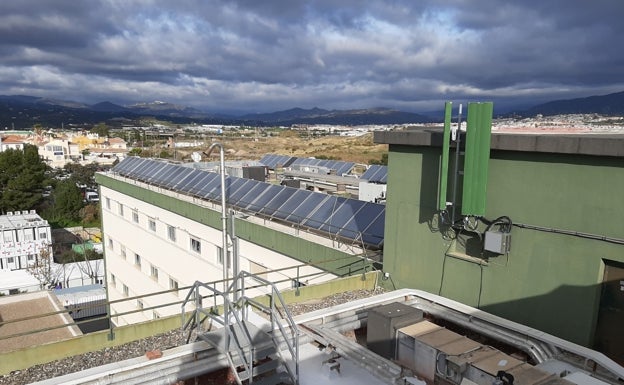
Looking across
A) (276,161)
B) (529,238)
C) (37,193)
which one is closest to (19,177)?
(37,193)

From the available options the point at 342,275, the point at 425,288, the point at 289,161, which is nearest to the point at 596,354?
the point at 425,288

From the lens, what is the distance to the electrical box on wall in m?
9.22

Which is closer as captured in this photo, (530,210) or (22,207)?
(530,210)

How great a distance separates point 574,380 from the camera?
6395 mm

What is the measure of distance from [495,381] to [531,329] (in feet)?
10.2

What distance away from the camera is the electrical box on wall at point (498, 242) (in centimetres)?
922

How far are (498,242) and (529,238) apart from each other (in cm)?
60

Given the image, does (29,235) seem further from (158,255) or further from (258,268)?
(258,268)

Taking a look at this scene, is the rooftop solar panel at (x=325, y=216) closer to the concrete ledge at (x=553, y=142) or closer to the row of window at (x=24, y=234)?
the concrete ledge at (x=553, y=142)

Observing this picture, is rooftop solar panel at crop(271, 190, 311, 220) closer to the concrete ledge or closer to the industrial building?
the industrial building

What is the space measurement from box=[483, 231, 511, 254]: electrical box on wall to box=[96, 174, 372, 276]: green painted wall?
3.98 m

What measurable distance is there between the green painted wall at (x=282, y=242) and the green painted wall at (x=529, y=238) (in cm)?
226

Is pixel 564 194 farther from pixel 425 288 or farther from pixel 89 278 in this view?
pixel 89 278

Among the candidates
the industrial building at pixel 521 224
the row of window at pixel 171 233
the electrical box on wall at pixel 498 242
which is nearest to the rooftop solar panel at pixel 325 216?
the industrial building at pixel 521 224
